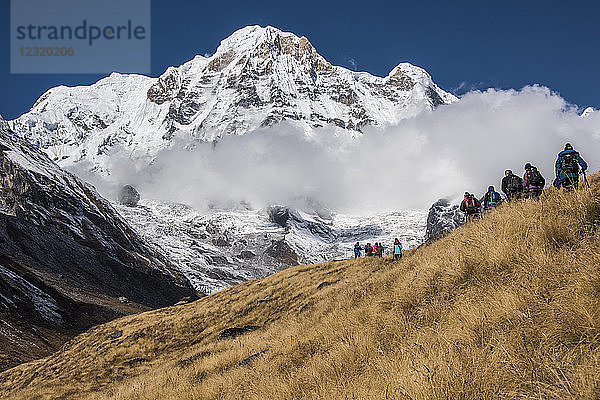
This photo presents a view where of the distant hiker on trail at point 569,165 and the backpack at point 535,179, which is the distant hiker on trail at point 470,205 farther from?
the distant hiker on trail at point 569,165

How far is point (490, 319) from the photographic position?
495cm

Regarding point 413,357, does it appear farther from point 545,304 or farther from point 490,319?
point 545,304

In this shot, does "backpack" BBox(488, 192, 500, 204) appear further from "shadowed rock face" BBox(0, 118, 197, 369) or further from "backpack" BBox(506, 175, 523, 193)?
"shadowed rock face" BBox(0, 118, 197, 369)

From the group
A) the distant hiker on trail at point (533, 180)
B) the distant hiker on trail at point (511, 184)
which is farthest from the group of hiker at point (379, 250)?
the distant hiker on trail at point (533, 180)

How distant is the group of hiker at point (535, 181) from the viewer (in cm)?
974

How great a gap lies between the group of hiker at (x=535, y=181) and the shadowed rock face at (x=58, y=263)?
4693 cm

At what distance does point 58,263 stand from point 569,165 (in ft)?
359

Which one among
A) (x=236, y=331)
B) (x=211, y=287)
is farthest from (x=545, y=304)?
(x=211, y=287)

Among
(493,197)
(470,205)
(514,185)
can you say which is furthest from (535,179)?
(470,205)

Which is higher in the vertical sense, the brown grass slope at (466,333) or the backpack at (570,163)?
the backpack at (570,163)

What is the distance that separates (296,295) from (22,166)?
5433 inches

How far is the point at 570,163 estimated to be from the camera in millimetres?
10031

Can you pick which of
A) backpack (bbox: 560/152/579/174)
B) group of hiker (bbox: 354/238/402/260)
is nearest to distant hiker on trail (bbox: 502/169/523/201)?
backpack (bbox: 560/152/579/174)

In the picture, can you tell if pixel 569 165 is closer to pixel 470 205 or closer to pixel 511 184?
pixel 511 184
